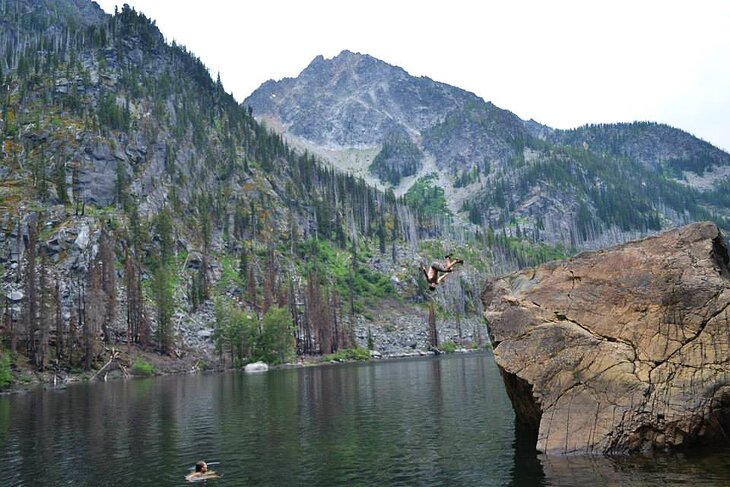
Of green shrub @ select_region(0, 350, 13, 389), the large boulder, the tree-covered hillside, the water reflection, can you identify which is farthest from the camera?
the tree-covered hillside

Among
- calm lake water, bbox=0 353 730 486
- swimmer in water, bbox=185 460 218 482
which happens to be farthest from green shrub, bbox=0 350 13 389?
swimmer in water, bbox=185 460 218 482

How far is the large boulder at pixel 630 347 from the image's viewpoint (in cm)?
2469

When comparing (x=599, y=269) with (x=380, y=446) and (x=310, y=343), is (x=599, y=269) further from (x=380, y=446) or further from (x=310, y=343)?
(x=310, y=343)

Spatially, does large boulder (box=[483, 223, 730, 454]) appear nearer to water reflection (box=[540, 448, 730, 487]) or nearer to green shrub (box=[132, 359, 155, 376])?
water reflection (box=[540, 448, 730, 487])

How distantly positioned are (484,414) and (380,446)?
12.6m

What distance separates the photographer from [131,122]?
200 meters

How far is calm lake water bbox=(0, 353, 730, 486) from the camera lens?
24.7m

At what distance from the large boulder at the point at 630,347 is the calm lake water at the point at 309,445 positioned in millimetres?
1367

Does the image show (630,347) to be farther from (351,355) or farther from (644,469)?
(351,355)

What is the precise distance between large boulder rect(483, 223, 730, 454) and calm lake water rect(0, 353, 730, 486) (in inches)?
53.8

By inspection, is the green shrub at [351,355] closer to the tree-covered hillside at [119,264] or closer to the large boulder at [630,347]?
the tree-covered hillside at [119,264]

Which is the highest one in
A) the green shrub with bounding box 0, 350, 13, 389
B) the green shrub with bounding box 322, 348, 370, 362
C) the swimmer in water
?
the green shrub with bounding box 0, 350, 13, 389

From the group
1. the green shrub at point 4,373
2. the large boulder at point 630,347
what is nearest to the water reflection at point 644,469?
the large boulder at point 630,347

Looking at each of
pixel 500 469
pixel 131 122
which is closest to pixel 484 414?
pixel 500 469
